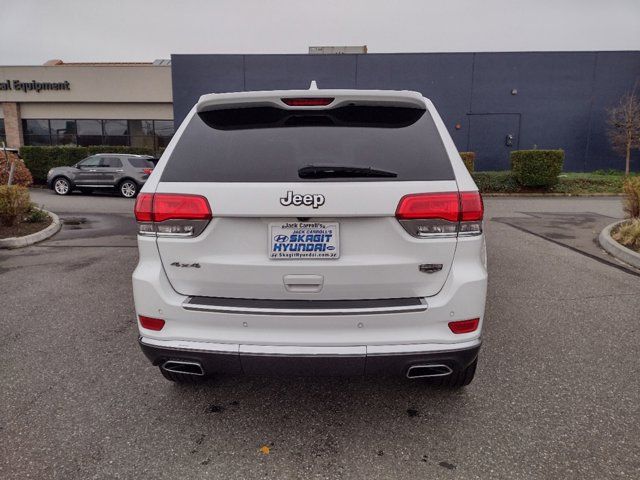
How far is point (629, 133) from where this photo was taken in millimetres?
20422

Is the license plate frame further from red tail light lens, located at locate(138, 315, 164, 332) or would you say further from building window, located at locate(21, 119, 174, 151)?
building window, located at locate(21, 119, 174, 151)

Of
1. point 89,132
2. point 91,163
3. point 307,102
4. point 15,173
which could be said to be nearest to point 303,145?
point 307,102

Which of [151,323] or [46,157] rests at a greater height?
[46,157]

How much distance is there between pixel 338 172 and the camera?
91.8 inches

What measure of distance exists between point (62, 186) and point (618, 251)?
732 inches

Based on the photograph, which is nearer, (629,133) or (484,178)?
(484,178)

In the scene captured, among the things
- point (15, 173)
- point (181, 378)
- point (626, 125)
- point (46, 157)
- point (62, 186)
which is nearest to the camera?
point (181, 378)

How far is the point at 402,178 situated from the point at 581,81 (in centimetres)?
2412

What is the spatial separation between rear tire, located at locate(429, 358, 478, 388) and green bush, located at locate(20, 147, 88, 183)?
23.0 m

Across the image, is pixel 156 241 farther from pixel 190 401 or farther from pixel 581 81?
pixel 581 81

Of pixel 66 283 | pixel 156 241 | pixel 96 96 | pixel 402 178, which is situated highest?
pixel 96 96

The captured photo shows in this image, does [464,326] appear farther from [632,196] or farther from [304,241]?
[632,196]

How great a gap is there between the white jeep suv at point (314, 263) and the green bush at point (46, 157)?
2247 centimetres

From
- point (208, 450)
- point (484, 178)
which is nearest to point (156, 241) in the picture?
point (208, 450)
